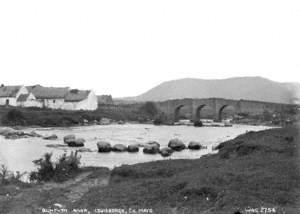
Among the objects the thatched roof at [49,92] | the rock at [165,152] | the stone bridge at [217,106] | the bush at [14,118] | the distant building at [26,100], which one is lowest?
the rock at [165,152]

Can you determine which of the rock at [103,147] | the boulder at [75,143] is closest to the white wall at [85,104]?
the boulder at [75,143]

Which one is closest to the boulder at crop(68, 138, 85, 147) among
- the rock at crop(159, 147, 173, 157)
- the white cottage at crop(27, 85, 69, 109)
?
the rock at crop(159, 147, 173, 157)

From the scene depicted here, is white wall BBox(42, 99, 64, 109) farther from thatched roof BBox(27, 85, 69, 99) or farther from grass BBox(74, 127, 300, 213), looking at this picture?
grass BBox(74, 127, 300, 213)

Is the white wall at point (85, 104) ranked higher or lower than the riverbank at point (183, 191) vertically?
higher

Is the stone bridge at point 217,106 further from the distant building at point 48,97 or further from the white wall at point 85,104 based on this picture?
the distant building at point 48,97

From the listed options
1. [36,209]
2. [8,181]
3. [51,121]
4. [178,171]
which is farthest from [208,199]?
[51,121]

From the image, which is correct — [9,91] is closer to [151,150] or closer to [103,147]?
[103,147]

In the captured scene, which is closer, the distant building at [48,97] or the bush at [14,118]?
the bush at [14,118]

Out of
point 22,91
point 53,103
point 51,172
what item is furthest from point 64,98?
point 51,172
